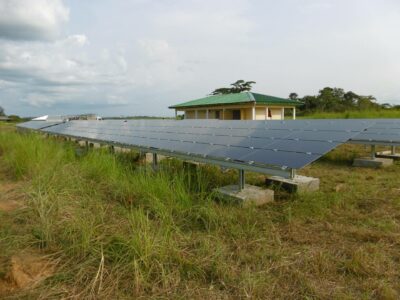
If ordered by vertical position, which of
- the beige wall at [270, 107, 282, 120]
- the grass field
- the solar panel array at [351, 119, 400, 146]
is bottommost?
the grass field

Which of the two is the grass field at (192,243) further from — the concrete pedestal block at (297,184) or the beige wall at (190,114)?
the beige wall at (190,114)

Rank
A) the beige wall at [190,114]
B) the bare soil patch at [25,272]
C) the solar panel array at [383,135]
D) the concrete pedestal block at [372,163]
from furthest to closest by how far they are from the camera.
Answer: the beige wall at [190,114] < the solar panel array at [383,135] < the concrete pedestal block at [372,163] < the bare soil patch at [25,272]

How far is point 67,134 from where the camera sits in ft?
46.0

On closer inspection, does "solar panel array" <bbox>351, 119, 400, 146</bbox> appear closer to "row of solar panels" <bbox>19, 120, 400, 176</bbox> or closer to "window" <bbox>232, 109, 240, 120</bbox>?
"row of solar panels" <bbox>19, 120, 400, 176</bbox>

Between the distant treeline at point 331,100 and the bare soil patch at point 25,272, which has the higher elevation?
the distant treeline at point 331,100

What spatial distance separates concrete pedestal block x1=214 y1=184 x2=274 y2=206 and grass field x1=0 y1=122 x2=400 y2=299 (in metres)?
0.17

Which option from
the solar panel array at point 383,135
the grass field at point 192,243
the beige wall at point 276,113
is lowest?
the grass field at point 192,243

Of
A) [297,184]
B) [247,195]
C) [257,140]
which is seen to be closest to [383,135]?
[297,184]

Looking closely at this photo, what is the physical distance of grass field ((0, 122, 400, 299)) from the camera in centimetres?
296

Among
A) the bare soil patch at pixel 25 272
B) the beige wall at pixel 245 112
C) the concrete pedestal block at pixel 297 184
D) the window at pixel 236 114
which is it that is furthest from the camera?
the window at pixel 236 114

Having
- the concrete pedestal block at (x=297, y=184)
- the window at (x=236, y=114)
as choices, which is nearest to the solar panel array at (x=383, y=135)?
the concrete pedestal block at (x=297, y=184)

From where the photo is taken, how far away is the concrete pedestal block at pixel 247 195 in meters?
5.33

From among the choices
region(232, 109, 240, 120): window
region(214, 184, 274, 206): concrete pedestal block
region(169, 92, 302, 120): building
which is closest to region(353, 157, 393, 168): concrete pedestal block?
region(214, 184, 274, 206): concrete pedestal block

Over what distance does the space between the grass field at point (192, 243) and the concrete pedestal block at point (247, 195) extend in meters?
0.17
